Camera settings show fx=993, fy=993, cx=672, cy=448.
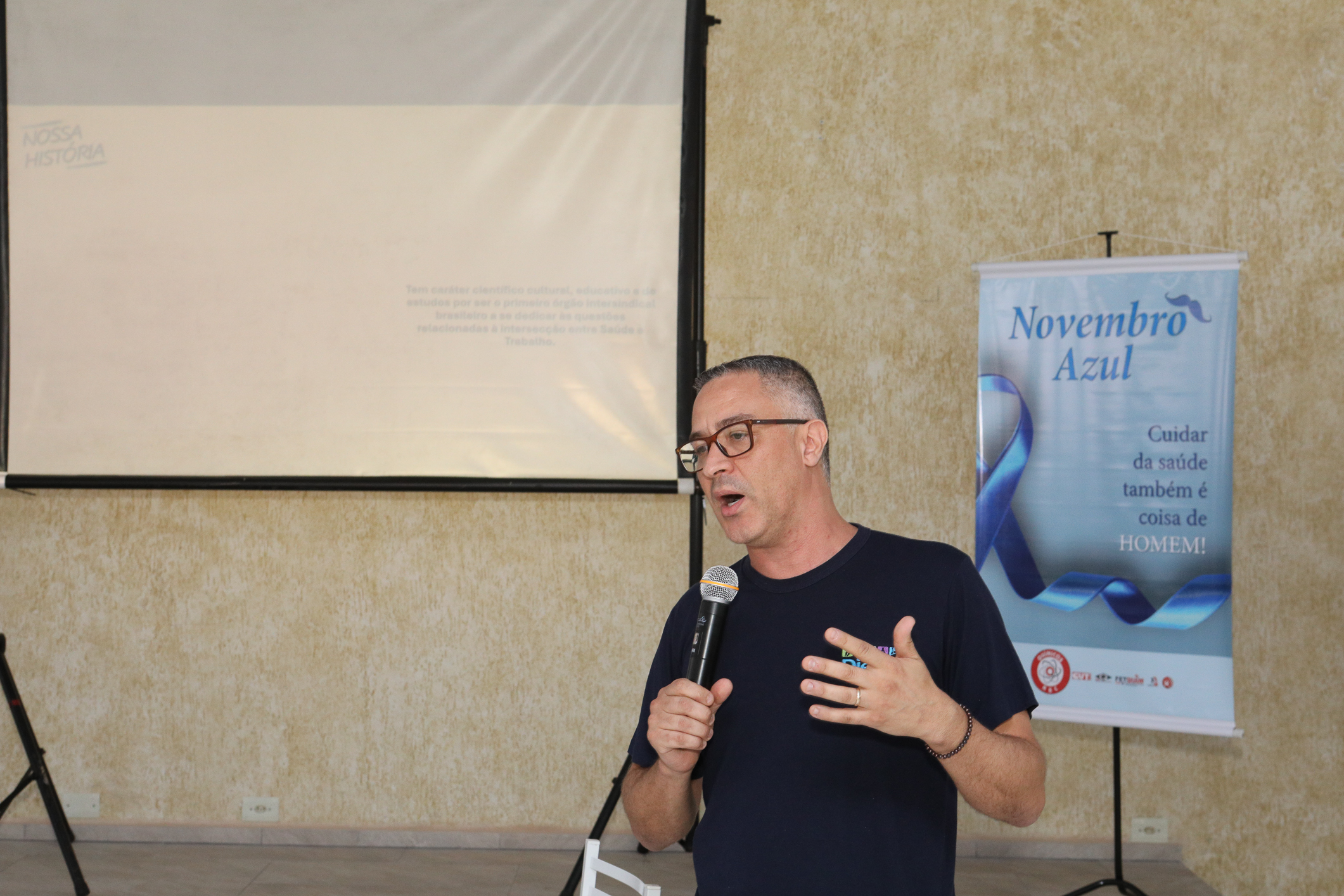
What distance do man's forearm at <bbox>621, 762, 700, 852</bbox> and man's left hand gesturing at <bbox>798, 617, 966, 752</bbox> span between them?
35 cm

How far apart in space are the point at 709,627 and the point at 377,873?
2.61m

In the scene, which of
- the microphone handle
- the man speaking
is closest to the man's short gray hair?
the man speaking

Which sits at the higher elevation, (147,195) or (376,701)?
(147,195)

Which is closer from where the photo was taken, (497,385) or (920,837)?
(920,837)

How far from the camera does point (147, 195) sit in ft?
12.3

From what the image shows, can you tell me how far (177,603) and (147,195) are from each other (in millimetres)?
1554

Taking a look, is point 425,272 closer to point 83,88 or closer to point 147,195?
point 147,195

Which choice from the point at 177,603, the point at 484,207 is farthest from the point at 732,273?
the point at 177,603

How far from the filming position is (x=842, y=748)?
147 cm

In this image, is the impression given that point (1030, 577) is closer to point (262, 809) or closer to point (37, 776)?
point (262, 809)

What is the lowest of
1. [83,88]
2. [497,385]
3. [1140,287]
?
[497,385]

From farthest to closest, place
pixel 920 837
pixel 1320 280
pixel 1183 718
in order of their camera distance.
Result: 1. pixel 1320 280
2. pixel 1183 718
3. pixel 920 837

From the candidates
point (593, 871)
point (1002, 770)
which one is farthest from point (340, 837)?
point (1002, 770)

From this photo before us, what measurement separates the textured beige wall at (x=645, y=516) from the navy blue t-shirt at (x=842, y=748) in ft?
7.29
